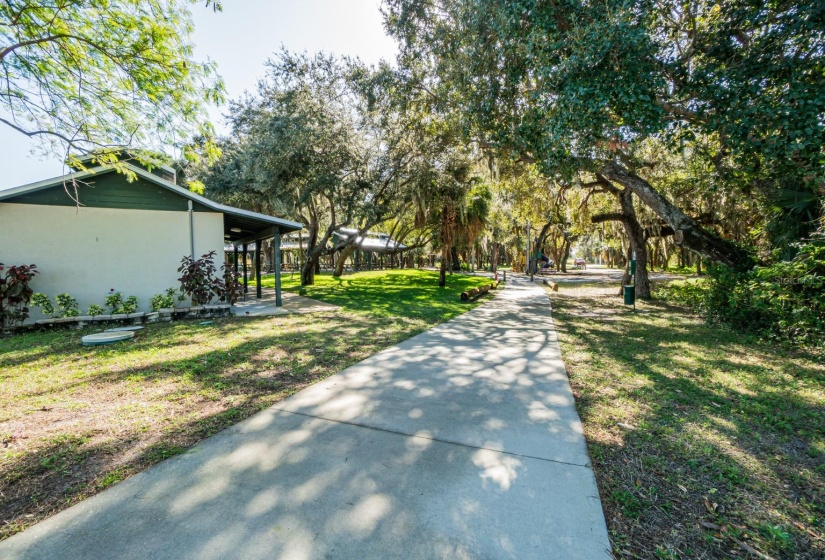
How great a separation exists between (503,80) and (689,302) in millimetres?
9539

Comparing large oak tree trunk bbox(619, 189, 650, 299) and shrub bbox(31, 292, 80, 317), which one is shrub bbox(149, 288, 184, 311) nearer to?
shrub bbox(31, 292, 80, 317)

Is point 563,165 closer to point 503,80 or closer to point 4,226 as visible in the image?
point 503,80

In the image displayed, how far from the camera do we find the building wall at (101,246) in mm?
8406

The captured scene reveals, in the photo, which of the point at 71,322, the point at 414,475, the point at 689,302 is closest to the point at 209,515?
the point at 414,475

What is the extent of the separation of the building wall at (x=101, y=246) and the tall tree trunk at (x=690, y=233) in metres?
11.3

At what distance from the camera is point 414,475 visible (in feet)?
8.50

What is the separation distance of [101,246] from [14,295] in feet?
6.48

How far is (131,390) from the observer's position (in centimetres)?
430

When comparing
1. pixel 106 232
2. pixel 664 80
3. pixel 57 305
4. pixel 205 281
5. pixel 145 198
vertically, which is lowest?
pixel 57 305

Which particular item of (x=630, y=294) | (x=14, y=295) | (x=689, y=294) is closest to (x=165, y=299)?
(x=14, y=295)

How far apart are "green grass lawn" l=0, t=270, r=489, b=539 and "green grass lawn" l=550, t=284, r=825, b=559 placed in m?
3.37

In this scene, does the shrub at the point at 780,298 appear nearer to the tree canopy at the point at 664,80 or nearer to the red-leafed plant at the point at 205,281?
the tree canopy at the point at 664,80

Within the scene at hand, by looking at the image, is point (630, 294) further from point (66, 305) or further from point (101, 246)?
point (66, 305)

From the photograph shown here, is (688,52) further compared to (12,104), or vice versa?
(688,52)
